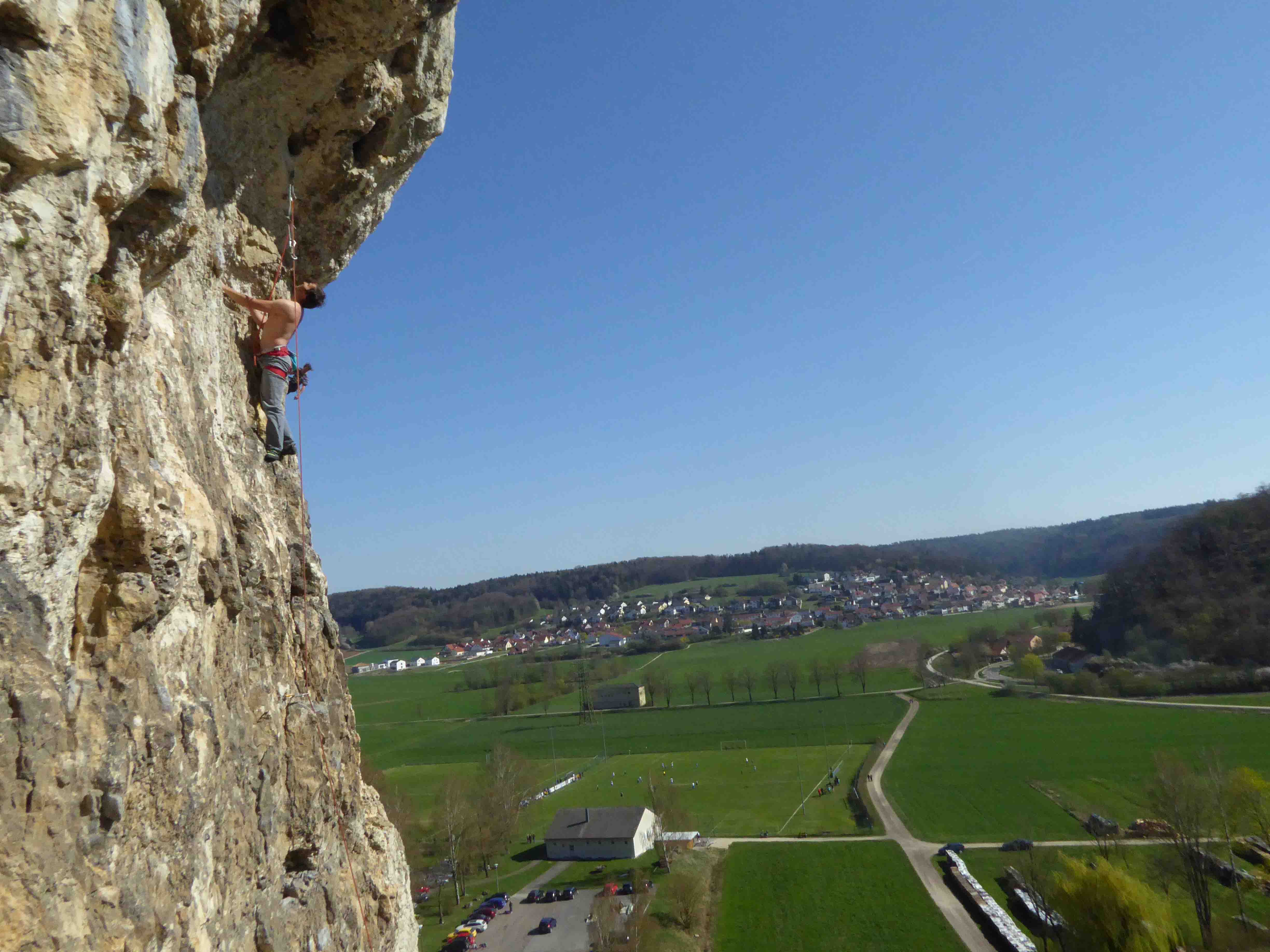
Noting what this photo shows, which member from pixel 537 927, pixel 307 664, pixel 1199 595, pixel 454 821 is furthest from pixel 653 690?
pixel 307 664

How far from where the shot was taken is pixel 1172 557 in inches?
3922

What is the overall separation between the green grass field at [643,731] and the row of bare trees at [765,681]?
428 cm

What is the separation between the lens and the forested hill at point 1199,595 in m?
78.9

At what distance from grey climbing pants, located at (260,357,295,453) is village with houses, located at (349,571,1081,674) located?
5262 inches

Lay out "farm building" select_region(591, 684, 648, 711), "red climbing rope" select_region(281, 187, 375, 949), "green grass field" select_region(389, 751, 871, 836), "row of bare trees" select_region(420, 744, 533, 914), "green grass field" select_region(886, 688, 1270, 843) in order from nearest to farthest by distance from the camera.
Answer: "red climbing rope" select_region(281, 187, 375, 949), "row of bare trees" select_region(420, 744, 533, 914), "green grass field" select_region(886, 688, 1270, 843), "green grass field" select_region(389, 751, 871, 836), "farm building" select_region(591, 684, 648, 711)

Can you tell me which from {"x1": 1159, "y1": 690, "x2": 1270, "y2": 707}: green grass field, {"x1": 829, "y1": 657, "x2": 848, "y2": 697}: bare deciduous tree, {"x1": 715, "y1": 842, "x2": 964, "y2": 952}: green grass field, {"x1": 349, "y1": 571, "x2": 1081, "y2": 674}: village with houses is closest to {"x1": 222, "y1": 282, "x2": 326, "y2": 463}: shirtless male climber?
{"x1": 715, "y1": 842, "x2": 964, "y2": 952}: green grass field

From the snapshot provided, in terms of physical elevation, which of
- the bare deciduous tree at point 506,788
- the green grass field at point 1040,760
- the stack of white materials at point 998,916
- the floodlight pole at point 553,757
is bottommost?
the floodlight pole at point 553,757

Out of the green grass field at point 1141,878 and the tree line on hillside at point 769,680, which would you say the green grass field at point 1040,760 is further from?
the tree line on hillside at point 769,680

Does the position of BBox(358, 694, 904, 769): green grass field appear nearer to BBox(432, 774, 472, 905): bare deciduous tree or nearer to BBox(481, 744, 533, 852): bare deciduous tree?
BBox(481, 744, 533, 852): bare deciduous tree

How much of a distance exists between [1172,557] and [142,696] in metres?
119

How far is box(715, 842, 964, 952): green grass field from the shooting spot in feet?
96.3

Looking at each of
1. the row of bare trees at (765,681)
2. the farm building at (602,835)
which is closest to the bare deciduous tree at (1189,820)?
the farm building at (602,835)

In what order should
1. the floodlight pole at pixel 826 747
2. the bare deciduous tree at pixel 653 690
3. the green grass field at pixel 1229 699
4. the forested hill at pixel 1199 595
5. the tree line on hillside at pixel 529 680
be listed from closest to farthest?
the floodlight pole at pixel 826 747 → the green grass field at pixel 1229 699 → the forested hill at pixel 1199 595 → the bare deciduous tree at pixel 653 690 → the tree line on hillside at pixel 529 680

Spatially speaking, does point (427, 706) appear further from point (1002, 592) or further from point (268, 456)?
point (1002, 592)
